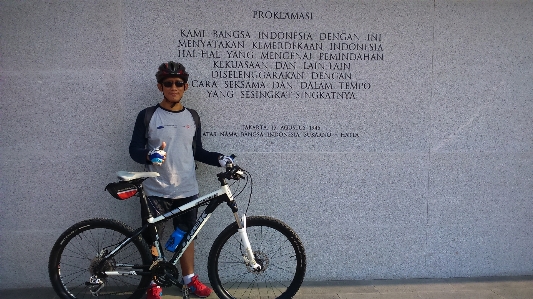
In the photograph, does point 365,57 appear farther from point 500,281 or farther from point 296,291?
point 500,281

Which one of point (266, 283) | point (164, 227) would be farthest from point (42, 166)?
point (266, 283)

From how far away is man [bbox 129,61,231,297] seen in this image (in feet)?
12.9

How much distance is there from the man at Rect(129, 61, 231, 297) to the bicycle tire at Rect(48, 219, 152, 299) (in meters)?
0.29

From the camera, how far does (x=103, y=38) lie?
14.4 ft

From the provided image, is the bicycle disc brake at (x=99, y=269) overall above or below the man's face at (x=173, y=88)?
below

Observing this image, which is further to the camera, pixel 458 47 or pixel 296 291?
pixel 458 47

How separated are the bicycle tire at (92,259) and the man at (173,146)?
0.29 metres

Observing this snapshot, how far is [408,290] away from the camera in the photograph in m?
4.48

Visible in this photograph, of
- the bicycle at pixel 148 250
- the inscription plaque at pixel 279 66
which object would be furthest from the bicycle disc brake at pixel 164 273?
the inscription plaque at pixel 279 66

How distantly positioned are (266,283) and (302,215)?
77 centimetres

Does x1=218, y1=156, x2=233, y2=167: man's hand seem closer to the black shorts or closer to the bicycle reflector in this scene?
the black shorts

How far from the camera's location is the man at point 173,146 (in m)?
3.93

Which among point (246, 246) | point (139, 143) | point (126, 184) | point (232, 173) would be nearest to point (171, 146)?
point (139, 143)

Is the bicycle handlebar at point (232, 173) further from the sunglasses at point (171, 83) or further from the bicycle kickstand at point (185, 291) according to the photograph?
the bicycle kickstand at point (185, 291)
